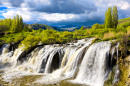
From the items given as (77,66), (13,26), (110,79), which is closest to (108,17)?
(77,66)

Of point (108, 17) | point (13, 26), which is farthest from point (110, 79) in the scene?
point (13, 26)

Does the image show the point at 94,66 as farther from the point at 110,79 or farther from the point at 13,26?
the point at 13,26

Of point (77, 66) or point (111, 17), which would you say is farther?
point (111, 17)

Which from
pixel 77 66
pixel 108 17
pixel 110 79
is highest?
pixel 108 17

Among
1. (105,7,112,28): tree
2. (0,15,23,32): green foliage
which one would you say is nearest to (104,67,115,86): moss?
(105,7,112,28): tree

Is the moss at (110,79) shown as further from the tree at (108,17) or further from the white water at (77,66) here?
the tree at (108,17)

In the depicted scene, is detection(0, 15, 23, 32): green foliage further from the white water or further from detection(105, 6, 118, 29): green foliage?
the white water

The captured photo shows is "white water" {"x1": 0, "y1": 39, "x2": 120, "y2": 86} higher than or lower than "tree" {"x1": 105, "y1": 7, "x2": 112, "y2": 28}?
lower

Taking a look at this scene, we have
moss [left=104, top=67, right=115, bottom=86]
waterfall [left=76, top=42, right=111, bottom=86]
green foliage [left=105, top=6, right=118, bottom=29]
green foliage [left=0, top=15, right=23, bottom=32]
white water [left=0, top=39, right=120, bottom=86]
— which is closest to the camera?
moss [left=104, top=67, right=115, bottom=86]

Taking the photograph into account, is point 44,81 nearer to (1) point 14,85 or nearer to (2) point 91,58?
(1) point 14,85

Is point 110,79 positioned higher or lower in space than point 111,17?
lower

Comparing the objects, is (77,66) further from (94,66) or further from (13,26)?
(13,26)

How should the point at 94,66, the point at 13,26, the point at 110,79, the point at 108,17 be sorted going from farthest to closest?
the point at 13,26 < the point at 108,17 < the point at 94,66 < the point at 110,79

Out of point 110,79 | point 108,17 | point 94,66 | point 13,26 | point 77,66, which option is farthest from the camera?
point 13,26
